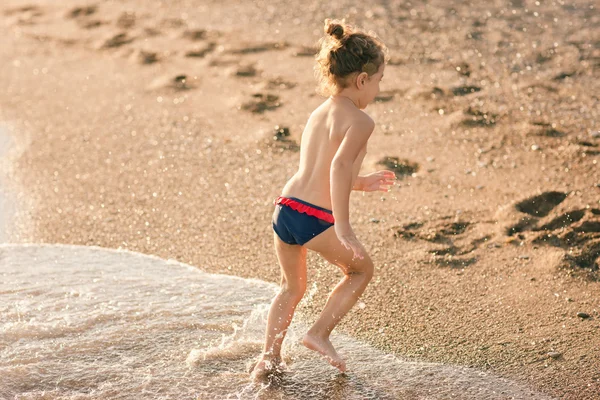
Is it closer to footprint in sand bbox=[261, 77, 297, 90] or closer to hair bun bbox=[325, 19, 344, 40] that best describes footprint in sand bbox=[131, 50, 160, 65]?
footprint in sand bbox=[261, 77, 297, 90]

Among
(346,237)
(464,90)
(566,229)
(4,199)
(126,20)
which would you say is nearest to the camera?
(346,237)

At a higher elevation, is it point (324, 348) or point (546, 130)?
point (324, 348)

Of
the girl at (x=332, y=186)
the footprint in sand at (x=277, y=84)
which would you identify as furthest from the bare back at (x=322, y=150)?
the footprint in sand at (x=277, y=84)

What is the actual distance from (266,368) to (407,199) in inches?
76.1

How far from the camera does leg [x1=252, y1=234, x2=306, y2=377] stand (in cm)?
314

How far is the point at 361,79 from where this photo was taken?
3.04 metres

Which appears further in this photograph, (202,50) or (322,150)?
(202,50)

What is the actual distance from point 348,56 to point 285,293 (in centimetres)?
91

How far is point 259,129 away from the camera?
237 inches

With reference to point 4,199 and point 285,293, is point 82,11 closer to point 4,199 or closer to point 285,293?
point 4,199

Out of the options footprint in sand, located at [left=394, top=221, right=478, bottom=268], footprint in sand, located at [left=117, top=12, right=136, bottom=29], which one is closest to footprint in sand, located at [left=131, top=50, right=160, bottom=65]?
footprint in sand, located at [left=117, top=12, right=136, bottom=29]

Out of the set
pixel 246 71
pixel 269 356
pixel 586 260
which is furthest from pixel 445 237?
pixel 246 71

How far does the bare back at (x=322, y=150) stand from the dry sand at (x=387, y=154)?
0.81 meters

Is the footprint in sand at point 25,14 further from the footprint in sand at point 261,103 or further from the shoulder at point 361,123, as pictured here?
the shoulder at point 361,123
